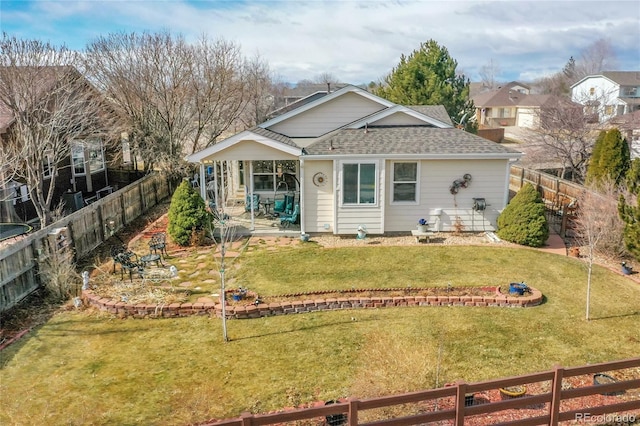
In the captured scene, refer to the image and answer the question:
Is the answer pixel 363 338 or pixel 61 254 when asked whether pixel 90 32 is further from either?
pixel 363 338

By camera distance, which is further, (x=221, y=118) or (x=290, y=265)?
(x=221, y=118)

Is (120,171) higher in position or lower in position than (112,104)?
lower

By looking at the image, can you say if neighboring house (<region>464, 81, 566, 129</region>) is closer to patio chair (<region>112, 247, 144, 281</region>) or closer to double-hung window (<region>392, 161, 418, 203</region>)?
double-hung window (<region>392, 161, 418, 203</region>)

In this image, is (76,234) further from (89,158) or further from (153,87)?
(153,87)

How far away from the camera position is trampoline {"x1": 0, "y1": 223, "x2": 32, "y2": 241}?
1230 cm

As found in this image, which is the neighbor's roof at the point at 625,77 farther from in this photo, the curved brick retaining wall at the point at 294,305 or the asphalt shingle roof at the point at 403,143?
the curved brick retaining wall at the point at 294,305

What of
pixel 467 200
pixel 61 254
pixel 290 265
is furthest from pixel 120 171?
pixel 467 200

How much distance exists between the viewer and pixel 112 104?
21.3 m

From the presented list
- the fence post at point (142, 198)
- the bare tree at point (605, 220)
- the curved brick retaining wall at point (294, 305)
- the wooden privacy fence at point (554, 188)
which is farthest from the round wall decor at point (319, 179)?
the wooden privacy fence at point (554, 188)

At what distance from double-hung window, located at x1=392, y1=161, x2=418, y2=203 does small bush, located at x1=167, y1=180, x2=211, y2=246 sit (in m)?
6.18

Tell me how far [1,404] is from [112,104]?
17.3m

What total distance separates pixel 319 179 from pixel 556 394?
10.3 meters

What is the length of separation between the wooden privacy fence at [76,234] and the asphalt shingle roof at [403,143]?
22.6ft

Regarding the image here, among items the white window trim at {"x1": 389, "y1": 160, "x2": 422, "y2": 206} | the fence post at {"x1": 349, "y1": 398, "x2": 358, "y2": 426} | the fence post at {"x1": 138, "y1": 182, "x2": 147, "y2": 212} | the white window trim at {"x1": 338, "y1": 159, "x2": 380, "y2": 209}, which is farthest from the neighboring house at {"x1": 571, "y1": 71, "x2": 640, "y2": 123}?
the fence post at {"x1": 349, "y1": 398, "x2": 358, "y2": 426}
